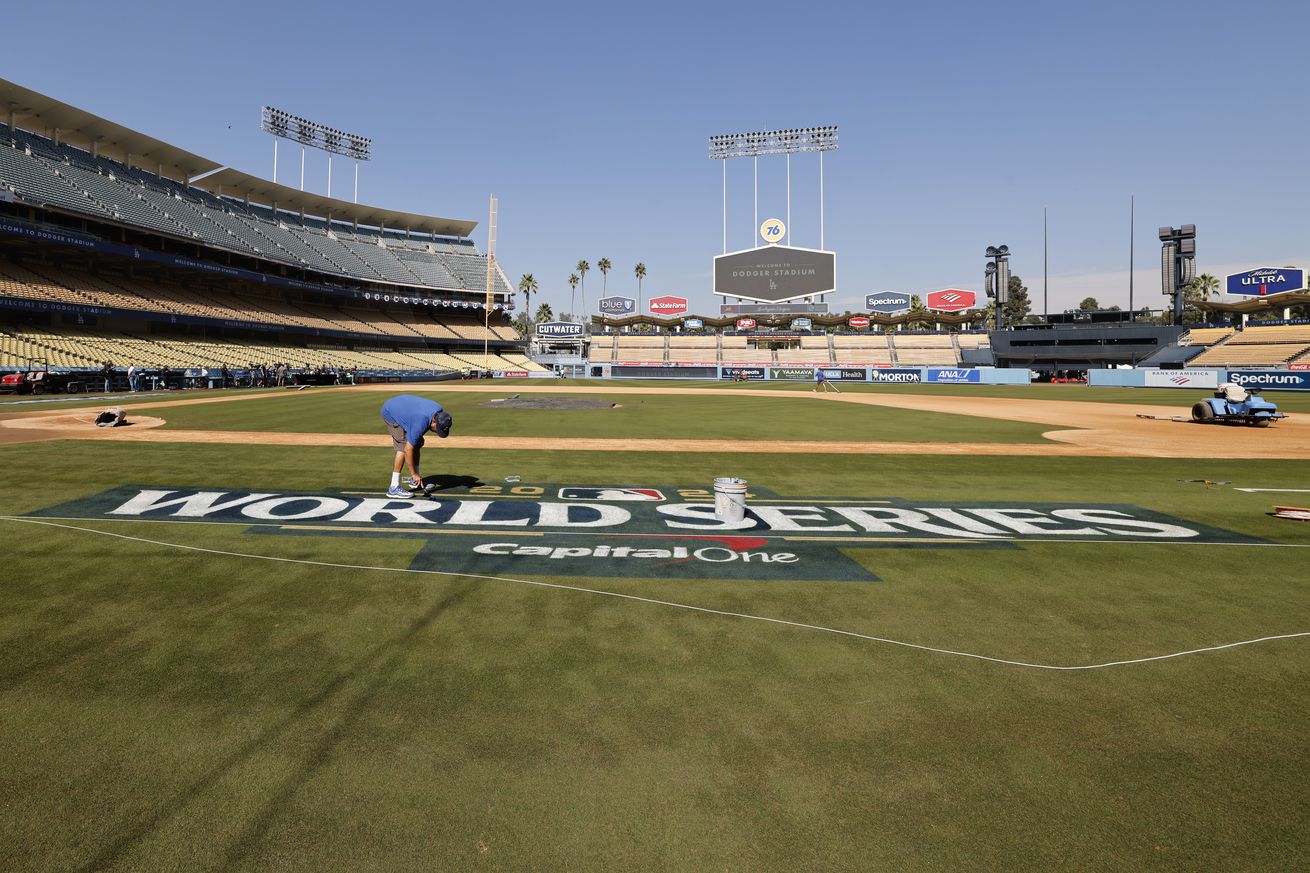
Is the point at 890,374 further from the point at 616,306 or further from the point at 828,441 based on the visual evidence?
the point at 828,441

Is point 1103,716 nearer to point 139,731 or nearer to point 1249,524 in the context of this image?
point 139,731

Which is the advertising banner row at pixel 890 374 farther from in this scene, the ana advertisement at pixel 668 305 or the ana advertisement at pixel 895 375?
the ana advertisement at pixel 668 305

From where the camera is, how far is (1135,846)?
3.03m

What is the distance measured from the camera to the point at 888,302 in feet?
349

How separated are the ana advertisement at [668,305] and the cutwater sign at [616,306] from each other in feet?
15.5

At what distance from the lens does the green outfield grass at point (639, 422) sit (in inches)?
798

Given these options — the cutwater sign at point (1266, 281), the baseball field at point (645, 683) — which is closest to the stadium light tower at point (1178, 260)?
the cutwater sign at point (1266, 281)

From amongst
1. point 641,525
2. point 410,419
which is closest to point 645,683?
point 641,525

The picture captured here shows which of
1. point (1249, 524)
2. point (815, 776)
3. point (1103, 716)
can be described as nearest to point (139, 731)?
point (815, 776)

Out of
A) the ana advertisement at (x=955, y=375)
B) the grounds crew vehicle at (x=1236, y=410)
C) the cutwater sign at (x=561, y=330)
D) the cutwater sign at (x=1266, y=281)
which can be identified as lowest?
the grounds crew vehicle at (x=1236, y=410)

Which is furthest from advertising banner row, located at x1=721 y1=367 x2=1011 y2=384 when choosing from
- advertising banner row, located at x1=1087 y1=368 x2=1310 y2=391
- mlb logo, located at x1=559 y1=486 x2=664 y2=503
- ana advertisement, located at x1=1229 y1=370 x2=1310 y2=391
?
mlb logo, located at x1=559 y1=486 x2=664 y2=503

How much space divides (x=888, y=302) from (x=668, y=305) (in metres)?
37.7

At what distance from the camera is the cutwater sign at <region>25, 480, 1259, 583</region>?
24.3 feet

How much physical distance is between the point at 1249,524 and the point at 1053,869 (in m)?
9.66
